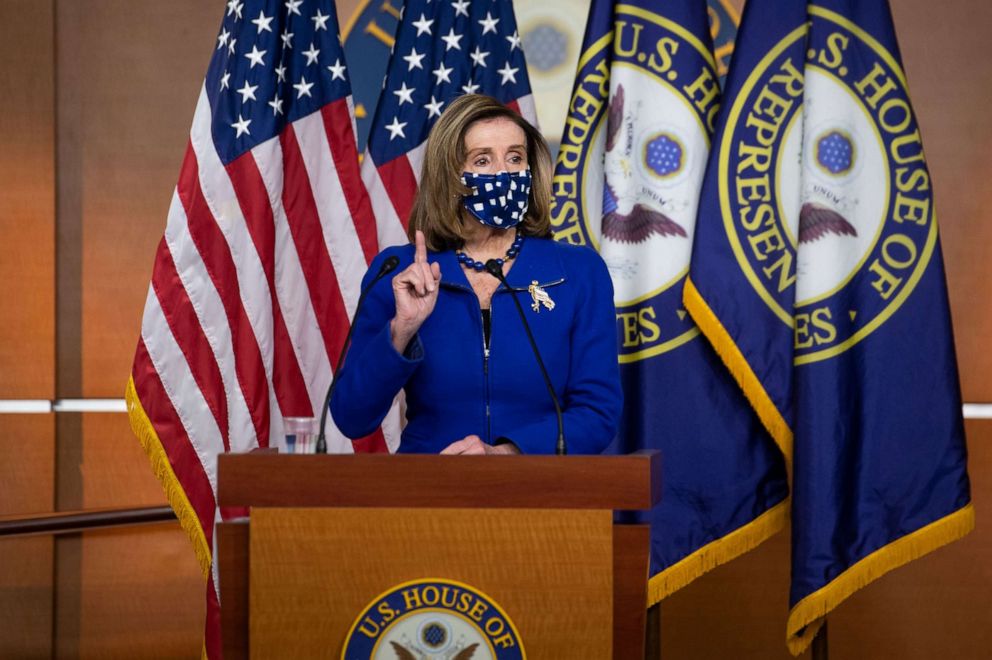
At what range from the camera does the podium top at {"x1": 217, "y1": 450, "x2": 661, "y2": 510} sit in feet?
5.02

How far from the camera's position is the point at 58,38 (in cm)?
385

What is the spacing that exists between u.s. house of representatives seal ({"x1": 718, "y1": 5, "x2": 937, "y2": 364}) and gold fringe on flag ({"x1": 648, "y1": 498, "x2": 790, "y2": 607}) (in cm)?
47

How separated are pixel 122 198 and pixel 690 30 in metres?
1.96

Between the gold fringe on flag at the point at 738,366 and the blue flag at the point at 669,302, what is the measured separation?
2.8 inches

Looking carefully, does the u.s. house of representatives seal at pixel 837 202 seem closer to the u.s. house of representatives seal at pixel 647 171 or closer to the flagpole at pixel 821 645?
the u.s. house of representatives seal at pixel 647 171

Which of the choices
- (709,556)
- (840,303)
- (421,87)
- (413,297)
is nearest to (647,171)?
(840,303)

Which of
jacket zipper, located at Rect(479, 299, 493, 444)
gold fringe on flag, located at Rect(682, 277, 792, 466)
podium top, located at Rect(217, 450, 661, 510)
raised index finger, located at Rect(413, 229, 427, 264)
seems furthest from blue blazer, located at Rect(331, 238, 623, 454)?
gold fringe on flag, located at Rect(682, 277, 792, 466)

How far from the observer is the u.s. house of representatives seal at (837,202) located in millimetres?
3002

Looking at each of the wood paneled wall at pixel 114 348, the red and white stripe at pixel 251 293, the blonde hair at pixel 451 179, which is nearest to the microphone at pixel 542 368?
the blonde hair at pixel 451 179

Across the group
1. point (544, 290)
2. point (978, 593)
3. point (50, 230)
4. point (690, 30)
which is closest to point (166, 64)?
point (50, 230)

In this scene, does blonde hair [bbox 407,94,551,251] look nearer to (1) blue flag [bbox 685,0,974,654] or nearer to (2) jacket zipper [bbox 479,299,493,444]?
(2) jacket zipper [bbox 479,299,493,444]

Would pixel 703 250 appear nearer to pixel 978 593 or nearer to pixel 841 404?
pixel 841 404

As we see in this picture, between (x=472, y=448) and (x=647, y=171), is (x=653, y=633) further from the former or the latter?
(x=472, y=448)

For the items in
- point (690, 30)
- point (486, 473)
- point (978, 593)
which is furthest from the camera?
point (978, 593)
